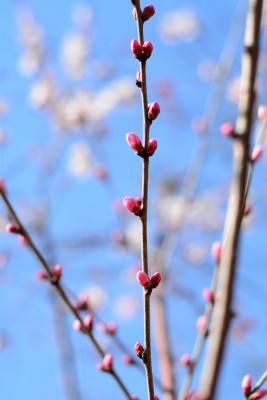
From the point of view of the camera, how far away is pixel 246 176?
1.49 meters

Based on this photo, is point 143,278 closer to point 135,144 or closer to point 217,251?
point 135,144

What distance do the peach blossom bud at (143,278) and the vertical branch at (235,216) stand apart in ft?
1.19

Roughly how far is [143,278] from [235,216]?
0.38 m

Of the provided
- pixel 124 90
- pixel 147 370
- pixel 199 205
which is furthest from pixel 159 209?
pixel 147 370

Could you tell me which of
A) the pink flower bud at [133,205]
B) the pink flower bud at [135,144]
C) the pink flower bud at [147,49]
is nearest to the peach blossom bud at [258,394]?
the pink flower bud at [133,205]

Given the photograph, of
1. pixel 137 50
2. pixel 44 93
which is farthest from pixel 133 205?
pixel 44 93

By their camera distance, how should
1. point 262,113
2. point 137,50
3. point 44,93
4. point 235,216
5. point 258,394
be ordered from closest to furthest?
point 137,50
point 258,394
point 235,216
point 262,113
point 44,93

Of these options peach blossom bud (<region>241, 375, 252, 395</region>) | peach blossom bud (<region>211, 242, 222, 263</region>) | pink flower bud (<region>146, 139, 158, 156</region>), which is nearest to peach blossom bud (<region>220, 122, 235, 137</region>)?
peach blossom bud (<region>211, 242, 222, 263</region>)

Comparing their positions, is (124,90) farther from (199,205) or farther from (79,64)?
(199,205)

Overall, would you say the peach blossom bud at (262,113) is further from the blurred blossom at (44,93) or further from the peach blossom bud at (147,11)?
the blurred blossom at (44,93)

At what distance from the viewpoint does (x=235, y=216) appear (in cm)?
150

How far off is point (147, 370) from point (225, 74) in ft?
8.71

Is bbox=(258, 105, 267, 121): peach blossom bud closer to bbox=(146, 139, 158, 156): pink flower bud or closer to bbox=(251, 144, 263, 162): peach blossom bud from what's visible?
bbox=(251, 144, 263, 162): peach blossom bud

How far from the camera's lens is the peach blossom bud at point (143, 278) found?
3.98ft
